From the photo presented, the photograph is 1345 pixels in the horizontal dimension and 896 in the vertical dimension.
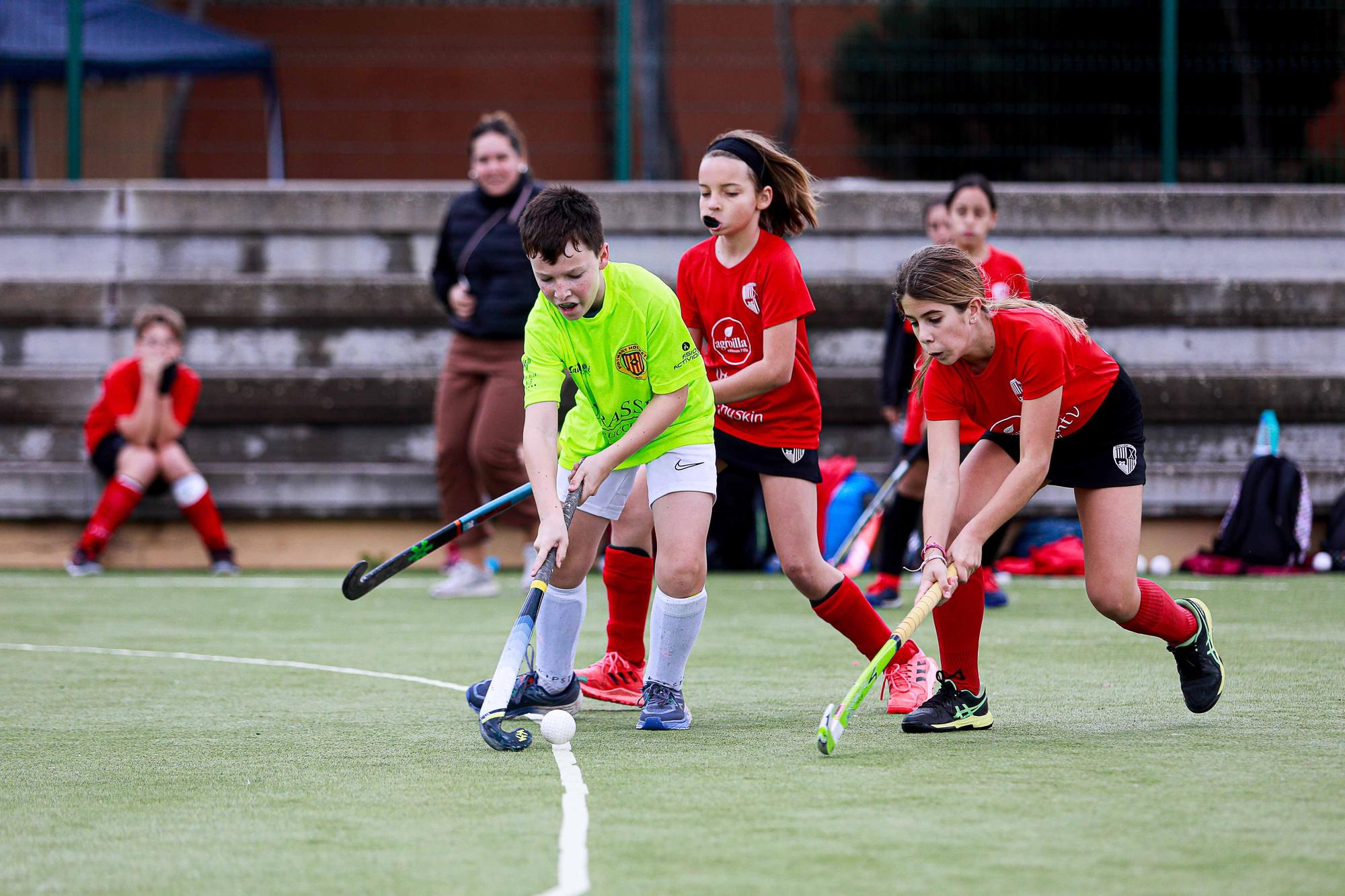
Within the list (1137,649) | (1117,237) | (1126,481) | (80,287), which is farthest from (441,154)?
(1126,481)

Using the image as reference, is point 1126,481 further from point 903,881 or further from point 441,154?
point 441,154

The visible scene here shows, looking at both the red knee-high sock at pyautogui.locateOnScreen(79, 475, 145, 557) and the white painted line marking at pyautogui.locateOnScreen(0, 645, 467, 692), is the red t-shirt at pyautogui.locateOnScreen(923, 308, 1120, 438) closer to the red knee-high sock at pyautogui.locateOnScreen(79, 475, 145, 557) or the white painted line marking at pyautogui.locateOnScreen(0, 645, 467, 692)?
the white painted line marking at pyautogui.locateOnScreen(0, 645, 467, 692)

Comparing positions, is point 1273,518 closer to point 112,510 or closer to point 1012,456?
point 1012,456

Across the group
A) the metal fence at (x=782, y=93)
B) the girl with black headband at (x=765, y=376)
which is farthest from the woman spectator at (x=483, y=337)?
the girl with black headband at (x=765, y=376)

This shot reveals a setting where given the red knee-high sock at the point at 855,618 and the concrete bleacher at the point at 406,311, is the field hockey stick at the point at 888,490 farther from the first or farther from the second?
the red knee-high sock at the point at 855,618

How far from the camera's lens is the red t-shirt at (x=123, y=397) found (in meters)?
8.09

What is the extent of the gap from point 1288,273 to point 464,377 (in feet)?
15.4

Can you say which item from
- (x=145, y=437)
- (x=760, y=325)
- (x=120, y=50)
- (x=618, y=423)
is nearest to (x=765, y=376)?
(x=760, y=325)

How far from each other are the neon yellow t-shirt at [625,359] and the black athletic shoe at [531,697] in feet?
1.96

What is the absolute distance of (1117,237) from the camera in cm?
904

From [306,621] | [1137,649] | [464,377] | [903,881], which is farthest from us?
[464,377]

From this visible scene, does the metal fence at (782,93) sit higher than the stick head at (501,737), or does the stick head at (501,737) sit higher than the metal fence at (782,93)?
the metal fence at (782,93)

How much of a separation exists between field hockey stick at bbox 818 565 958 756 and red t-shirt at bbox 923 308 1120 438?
1.42 feet

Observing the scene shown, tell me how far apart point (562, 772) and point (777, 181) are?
67.5 inches
